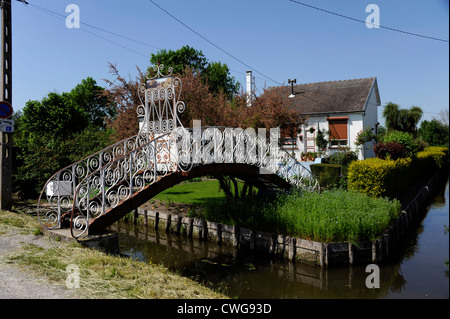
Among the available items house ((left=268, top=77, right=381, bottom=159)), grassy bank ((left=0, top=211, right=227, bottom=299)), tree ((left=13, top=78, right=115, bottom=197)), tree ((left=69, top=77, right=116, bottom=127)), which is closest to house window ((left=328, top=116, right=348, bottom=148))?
house ((left=268, top=77, right=381, bottom=159))

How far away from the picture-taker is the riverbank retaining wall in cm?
834

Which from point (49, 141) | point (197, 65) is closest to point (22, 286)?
point (49, 141)

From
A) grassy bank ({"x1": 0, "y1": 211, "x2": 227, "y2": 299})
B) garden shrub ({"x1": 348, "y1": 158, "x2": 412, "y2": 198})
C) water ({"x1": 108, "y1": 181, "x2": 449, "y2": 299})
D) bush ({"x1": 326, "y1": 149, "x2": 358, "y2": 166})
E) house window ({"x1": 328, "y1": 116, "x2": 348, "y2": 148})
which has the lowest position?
water ({"x1": 108, "y1": 181, "x2": 449, "y2": 299})

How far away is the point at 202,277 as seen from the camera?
7.91 metres

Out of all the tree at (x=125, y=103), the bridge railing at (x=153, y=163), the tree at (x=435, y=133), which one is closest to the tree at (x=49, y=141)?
the tree at (x=125, y=103)

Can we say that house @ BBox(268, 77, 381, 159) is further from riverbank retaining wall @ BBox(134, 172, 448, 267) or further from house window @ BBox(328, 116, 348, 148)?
riverbank retaining wall @ BBox(134, 172, 448, 267)

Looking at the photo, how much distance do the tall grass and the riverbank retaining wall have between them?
0.27 meters

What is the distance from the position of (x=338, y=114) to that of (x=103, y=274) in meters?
21.2

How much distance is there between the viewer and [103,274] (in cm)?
495

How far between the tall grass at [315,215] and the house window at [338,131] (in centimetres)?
1243

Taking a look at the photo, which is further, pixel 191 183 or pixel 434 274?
pixel 191 183

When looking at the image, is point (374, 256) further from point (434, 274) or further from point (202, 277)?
point (202, 277)
